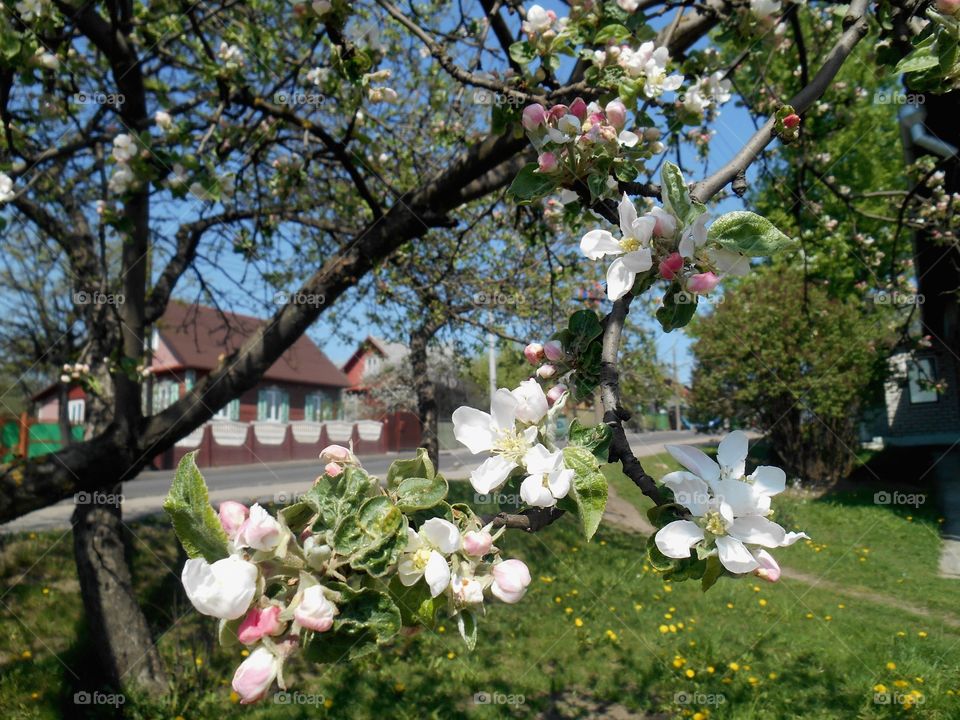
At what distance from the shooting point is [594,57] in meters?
1.62

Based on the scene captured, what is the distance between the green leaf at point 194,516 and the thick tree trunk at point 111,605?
3.59 meters

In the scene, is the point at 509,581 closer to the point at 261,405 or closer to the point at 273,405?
the point at 261,405

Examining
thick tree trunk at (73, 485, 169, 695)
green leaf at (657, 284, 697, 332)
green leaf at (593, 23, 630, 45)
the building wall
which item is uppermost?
green leaf at (593, 23, 630, 45)

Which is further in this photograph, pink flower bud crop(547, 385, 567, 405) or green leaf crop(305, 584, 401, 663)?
pink flower bud crop(547, 385, 567, 405)

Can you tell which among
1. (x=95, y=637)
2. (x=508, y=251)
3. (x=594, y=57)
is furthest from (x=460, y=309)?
(x=594, y=57)

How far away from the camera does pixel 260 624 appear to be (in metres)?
0.68

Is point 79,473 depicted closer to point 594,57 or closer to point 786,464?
point 594,57

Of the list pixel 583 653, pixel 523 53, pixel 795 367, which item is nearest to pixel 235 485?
pixel 583 653

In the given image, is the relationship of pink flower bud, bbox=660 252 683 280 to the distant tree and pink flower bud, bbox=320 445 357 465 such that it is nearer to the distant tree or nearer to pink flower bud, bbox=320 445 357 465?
pink flower bud, bbox=320 445 357 465

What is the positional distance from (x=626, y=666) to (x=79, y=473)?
3.33m

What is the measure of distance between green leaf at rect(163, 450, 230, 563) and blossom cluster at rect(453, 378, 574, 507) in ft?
0.96

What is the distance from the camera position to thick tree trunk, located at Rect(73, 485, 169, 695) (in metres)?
3.67

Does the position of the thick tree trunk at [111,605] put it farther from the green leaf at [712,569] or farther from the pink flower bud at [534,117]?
the green leaf at [712,569]

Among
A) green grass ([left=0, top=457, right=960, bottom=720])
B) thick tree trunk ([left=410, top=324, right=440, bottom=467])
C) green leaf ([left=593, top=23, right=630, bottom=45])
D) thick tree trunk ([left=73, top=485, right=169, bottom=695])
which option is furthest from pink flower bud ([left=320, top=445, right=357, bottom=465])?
thick tree trunk ([left=410, top=324, right=440, bottom=467])
